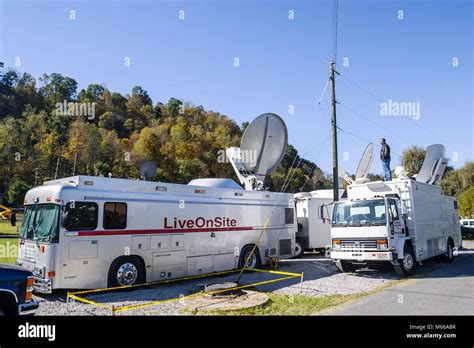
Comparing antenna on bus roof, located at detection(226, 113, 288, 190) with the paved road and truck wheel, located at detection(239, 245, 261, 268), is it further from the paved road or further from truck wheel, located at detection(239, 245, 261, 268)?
the paved road

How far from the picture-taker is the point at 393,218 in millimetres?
11586

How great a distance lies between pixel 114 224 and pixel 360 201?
8.18 metres

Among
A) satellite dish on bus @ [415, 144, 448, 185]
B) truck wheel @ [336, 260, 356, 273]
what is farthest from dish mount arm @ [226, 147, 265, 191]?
satellite dish on bus @ [415, 144, 448, 185]

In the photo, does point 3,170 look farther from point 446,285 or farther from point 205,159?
point 446,285

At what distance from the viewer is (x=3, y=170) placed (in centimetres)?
5741

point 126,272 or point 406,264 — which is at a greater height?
point 126,272

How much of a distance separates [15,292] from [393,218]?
35.0 feet

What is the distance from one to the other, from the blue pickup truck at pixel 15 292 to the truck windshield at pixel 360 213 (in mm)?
9622

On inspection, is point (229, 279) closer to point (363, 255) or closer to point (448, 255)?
point (363, 255)

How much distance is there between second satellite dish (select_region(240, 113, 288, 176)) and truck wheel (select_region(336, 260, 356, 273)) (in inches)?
216

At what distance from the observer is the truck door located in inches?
449

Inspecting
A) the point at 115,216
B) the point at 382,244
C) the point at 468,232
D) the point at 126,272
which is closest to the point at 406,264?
the point at 382,244

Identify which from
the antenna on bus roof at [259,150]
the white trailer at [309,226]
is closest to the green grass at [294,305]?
the antenna on bus roof at [259,150]
